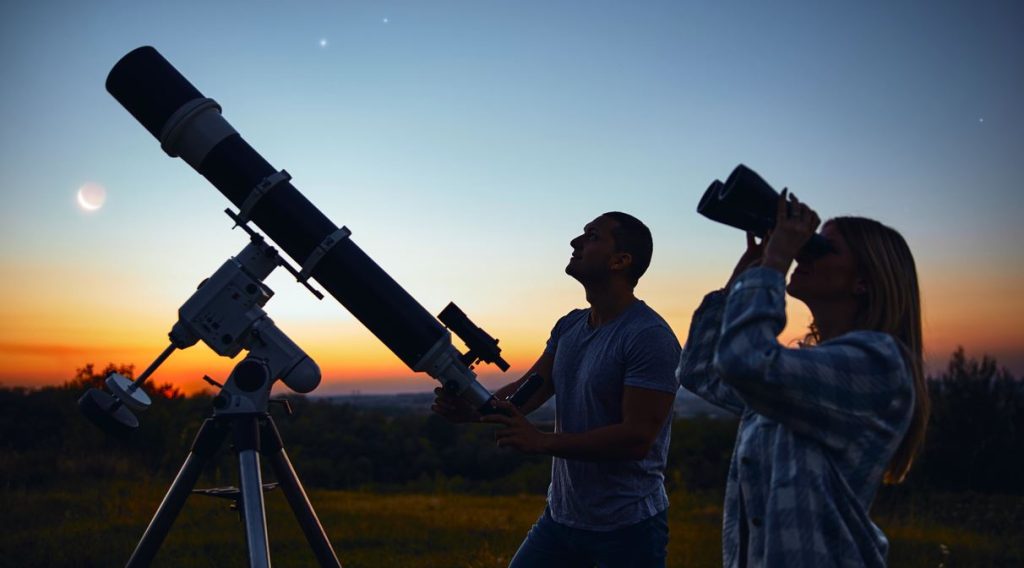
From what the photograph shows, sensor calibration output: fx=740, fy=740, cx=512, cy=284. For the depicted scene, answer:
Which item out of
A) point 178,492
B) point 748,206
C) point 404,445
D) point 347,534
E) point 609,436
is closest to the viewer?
point 748,206

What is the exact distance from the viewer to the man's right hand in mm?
3356

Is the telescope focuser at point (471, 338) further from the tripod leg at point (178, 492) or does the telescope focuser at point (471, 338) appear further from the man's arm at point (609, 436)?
the tripod leg at point (178, 492)

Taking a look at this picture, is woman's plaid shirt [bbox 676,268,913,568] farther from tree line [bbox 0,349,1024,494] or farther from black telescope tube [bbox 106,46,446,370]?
tree line [bbox 0,349,1024,494]

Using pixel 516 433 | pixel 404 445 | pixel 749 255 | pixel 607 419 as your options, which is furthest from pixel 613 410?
pixel 404 445

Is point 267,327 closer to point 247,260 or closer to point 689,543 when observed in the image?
point 247,260

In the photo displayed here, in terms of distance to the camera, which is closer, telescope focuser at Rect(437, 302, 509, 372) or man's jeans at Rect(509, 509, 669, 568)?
man's jeans at Rect(509, 509, 669, 568)

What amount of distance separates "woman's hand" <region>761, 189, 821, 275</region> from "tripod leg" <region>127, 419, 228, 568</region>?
2300 millimetres

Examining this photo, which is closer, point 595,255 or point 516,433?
point 516,433

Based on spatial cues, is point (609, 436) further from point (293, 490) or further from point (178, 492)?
point (178, 492)

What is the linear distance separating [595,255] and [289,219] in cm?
141

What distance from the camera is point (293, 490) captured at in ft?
10.4

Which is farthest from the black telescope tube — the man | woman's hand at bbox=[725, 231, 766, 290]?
woman's hand at bbox=[725, 231, 766, 290]

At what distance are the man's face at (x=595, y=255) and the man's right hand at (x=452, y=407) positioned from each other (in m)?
0.76

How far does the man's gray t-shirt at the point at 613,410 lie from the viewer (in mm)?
2953
